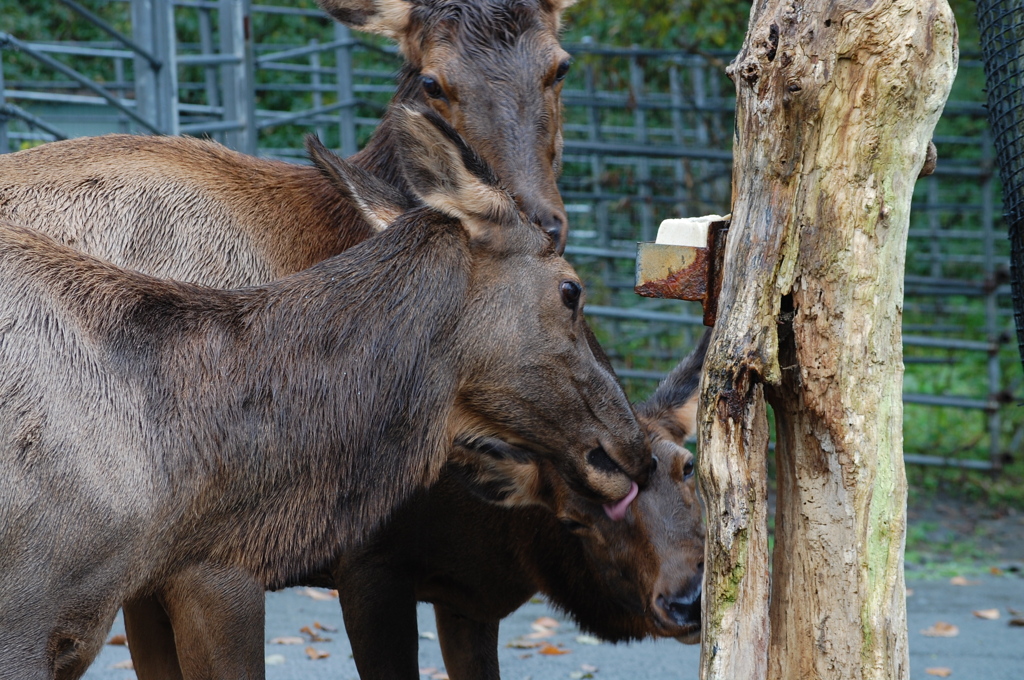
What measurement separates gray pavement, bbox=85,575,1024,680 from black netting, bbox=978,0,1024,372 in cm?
270

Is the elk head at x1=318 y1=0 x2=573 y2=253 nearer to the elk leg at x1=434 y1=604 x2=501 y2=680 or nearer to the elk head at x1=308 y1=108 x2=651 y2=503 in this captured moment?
the elk head at x1=308 y1=108 x2=651 y2=503

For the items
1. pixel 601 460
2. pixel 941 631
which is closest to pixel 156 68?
pixel 601 460

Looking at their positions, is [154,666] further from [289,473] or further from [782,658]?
[782,658]

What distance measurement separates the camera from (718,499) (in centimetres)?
331

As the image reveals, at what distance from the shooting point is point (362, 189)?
397cm

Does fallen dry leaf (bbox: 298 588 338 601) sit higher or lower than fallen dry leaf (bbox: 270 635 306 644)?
lower

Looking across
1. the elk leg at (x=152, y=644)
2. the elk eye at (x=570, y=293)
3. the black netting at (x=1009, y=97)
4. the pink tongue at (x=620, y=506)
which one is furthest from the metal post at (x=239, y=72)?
the black netting at (x=1009, y=97)

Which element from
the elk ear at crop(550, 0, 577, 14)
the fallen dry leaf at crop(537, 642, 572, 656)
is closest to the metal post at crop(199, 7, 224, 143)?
the elk ear at crop(550, 0, 577, 14)

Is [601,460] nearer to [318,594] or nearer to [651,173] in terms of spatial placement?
[318,594]

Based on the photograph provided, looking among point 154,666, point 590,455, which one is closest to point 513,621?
point 154,666

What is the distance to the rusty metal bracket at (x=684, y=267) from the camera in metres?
3.62

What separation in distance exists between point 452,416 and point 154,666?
1773 millimetres

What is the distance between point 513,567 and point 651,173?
8568 mm

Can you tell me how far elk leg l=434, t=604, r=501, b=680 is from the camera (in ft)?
16.8
